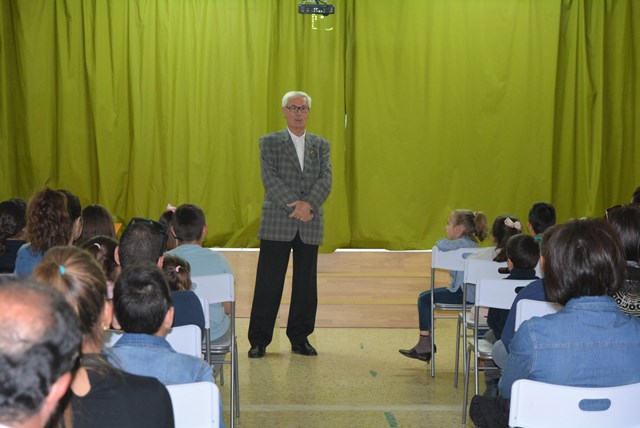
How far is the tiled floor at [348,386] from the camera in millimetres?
4066

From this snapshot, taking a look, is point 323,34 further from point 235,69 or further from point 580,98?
point 580,98

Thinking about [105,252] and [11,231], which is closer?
[105,252]

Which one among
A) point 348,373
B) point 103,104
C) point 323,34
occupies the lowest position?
point 348,373

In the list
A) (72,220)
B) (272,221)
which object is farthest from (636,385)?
(272,221)

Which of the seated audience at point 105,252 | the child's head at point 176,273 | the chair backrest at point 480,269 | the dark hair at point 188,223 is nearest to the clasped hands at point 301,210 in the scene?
the dark hair at point 188,223

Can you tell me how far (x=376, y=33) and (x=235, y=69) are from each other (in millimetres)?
1289

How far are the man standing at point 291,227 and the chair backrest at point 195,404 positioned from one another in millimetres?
3265

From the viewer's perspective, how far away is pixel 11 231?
4.23m

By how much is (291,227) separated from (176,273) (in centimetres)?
202

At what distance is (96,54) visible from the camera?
289 inches

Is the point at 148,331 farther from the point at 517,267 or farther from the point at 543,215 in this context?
the point at 543,215

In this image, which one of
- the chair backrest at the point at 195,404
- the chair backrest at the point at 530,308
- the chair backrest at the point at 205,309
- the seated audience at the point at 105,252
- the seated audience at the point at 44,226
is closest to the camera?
the chair backrest at the point at 195,404

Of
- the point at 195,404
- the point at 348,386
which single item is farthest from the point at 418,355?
the point at 195,404

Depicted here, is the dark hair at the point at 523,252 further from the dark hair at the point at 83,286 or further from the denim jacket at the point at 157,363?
the dark hair at the point at 83,286
